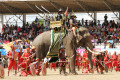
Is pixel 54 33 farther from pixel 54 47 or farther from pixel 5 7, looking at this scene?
pixel 5 7

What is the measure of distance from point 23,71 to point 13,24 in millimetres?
22381

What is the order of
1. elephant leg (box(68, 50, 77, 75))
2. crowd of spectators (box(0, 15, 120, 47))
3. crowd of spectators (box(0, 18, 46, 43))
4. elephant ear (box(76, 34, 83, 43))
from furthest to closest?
crowd of spectators (box(0, 18, 46, 43)), crowd of spectators (box(0, 15, 120, 47)), elephant ear (box(76, 34, 83, 43)), elephant leg (box(68, 50, 77, 75))

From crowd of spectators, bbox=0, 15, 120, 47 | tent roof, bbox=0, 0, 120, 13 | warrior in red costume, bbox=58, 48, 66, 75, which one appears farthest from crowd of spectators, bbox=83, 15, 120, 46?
warrior in red costume, bbox=58, 48, 66, 75

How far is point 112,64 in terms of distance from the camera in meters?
21.9

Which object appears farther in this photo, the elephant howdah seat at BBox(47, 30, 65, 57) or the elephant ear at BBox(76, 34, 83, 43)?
the elephant howdah seat at BBox(47, 30, 65, 57)

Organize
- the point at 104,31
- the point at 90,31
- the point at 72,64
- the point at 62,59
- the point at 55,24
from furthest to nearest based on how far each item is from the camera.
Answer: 1. the point at 90,31
2. the point at 104,31
3. the point at 55,24
4. the point at 72,64
5. the point at 62,59

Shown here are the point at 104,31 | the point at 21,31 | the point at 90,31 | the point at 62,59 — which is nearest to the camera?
the point at 62,59

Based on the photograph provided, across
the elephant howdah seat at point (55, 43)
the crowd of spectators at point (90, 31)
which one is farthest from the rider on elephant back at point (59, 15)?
the crowd of spectators at point (90, 31)

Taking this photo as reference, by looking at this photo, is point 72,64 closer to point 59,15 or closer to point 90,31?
point 59,15

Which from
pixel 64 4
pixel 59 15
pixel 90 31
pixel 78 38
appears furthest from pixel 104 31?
pixel 78 38

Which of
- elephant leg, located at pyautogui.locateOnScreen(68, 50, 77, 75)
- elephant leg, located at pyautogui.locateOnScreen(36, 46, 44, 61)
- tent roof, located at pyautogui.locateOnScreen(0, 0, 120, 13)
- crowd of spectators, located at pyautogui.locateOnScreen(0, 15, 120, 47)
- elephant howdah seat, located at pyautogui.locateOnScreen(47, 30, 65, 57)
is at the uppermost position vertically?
tent roof, located at pyautogui.locateOnScreen(0, 0, 120, 13)

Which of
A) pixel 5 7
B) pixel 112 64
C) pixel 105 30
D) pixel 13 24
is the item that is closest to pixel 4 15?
pixel 13 24

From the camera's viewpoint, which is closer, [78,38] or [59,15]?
[78,38]

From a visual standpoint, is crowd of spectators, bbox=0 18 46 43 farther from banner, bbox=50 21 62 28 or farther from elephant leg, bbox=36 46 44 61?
banner, bbox=50 21 62 28
